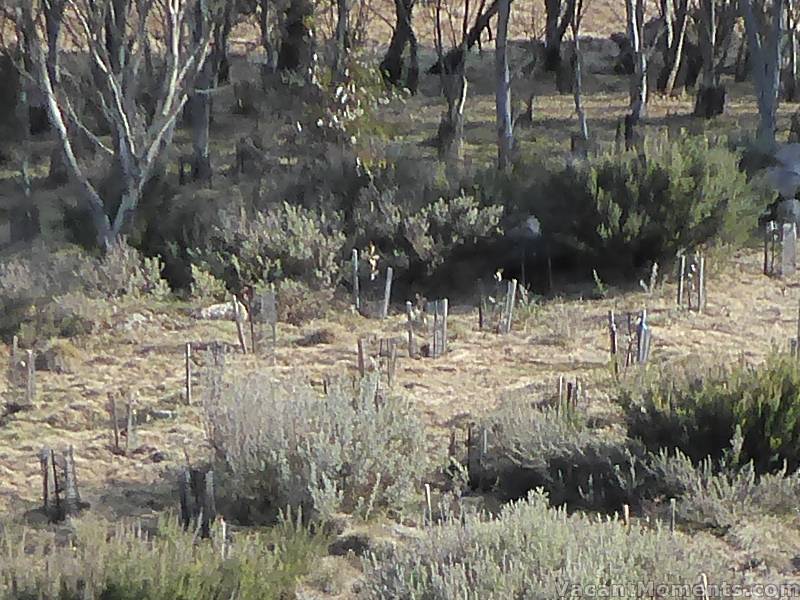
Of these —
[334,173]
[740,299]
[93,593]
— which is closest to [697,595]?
[93,593]

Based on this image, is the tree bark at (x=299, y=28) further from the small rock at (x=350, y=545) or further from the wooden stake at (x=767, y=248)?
the small rock at (x=350, y=545)

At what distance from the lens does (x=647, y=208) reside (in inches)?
389

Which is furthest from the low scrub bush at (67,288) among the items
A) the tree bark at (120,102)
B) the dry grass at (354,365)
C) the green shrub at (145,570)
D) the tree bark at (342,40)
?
the tree bark at (342,40)

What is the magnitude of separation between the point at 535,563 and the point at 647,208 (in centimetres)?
646

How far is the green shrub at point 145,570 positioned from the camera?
378 centimetres

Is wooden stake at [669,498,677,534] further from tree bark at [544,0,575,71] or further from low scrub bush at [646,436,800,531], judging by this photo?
tree bark at [544,0,575,71]

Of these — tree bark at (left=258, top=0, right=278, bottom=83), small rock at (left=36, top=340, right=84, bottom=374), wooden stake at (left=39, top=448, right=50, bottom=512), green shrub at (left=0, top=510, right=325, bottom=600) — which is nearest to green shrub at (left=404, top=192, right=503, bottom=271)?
small rock at (left=36, top=340, right=84, bottom=374)

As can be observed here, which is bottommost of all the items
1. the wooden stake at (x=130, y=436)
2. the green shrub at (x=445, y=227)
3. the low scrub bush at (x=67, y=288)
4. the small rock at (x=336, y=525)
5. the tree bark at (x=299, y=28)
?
the small rock at (x=336, y=525)

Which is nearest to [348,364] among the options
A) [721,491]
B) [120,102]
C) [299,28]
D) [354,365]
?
[354,365]

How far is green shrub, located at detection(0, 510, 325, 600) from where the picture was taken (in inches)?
149

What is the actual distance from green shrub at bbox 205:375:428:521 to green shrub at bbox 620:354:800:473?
100cm

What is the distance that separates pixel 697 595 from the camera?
382 cm

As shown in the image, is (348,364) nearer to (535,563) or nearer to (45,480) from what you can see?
(45,480)

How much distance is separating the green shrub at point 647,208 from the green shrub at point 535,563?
229 inches
